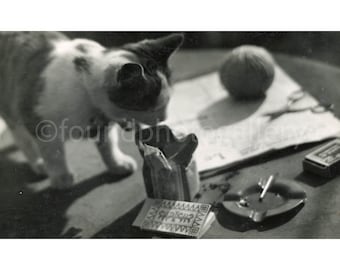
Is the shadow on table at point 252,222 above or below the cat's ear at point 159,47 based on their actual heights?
below

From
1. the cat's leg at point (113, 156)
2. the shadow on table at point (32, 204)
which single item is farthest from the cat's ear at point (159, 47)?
the shadow on table at point (32, 204)

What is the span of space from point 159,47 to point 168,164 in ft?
1.03

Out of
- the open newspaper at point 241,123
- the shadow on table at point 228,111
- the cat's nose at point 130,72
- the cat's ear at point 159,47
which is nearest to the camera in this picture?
the cat's nose at point 130,72

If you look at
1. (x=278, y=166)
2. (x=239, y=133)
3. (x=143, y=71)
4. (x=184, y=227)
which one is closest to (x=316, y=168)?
(x=278, y=166)

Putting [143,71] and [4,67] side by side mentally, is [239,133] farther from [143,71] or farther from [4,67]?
[4,67]

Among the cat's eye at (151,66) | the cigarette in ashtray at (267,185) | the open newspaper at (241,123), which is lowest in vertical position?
the cigarette in ashtray at (267,185)

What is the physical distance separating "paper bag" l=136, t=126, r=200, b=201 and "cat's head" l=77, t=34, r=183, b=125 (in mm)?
61

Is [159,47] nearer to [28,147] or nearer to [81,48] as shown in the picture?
[81,48]

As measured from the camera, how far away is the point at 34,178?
4.76 ft

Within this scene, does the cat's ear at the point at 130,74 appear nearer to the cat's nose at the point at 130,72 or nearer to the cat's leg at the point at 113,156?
the cat's nose at the point at 130,72

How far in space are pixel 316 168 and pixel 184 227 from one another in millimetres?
390

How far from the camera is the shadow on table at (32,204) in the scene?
1310 millimetres

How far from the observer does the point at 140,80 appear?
1221 millimetres
